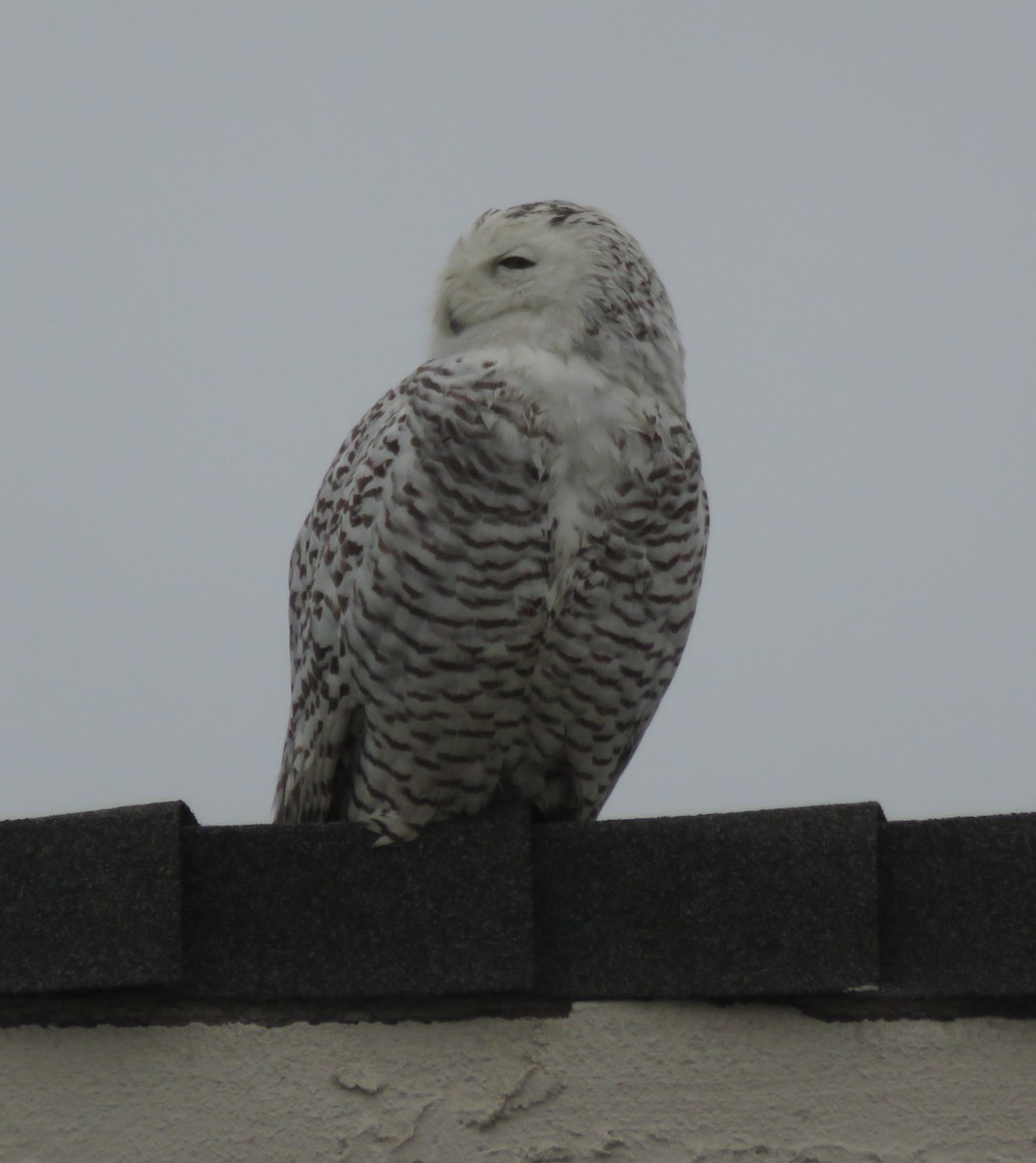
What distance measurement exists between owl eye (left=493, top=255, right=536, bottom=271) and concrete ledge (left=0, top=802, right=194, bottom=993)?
4.12 feet

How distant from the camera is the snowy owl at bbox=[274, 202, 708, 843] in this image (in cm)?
299

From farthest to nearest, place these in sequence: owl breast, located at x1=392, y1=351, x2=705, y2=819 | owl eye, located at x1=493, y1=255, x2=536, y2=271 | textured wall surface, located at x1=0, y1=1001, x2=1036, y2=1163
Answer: owl eye, located at x1=493, y1=255, x2=536, y2=271, owl breast, located at x1=392, y1=351, x2=705, y2=819, textured wall surface, located at x1=0, y1=1001, x2=1036, y2=1163

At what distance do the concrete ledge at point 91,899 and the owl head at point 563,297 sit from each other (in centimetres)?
111

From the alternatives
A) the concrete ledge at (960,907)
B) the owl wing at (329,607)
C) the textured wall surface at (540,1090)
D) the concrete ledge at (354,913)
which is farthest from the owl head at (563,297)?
the textured wall surface at (540,1090)

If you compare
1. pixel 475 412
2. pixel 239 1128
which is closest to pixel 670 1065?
pixel 239 1128

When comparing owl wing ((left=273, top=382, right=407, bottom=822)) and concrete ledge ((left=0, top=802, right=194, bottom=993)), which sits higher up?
owl wing ((left=273, top=382, right=407, bottom=822))

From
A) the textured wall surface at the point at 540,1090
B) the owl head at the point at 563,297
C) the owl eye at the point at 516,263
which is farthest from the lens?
the owl eye at the point at 516,263

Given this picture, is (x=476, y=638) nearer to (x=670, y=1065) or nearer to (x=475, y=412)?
(x=475, y=412)

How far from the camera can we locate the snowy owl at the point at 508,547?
2.99 meters

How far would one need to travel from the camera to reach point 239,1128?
2480 millimetres

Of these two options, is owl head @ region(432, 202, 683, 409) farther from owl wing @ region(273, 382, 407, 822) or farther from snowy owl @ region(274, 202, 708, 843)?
owl wing @ region(273, 382, 407, 822)

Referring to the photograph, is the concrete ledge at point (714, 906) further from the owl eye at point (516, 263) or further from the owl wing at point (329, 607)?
the owl eye at point (516, 263)

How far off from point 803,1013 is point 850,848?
0.77 feet

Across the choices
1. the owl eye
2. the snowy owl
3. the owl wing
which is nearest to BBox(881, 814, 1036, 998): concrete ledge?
the snowy owl
